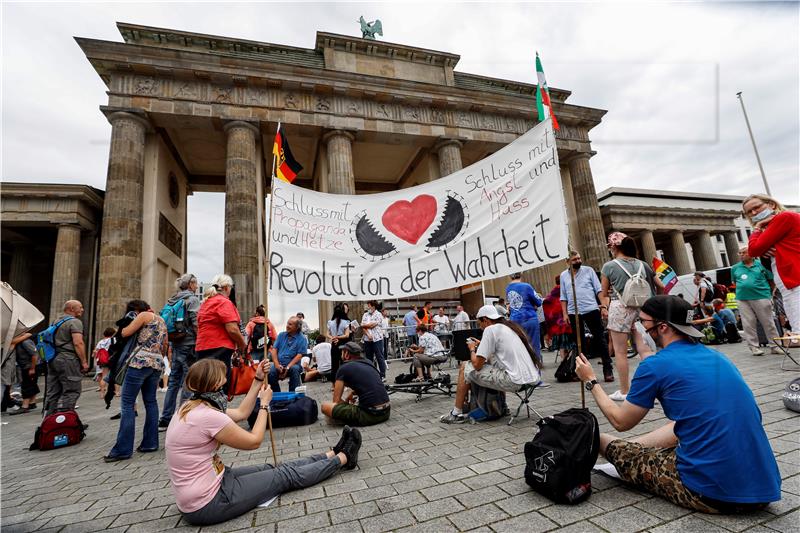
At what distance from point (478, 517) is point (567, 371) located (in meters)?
5.09

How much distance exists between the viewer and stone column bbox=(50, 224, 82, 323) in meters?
17.1

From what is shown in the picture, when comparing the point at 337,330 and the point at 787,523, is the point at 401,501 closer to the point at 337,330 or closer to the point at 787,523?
the point at 787,523

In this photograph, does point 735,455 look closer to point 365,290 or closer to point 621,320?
point 621,320

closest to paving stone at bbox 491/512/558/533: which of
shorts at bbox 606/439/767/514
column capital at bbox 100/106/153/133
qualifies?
shorts at bbox 606/439/767/514

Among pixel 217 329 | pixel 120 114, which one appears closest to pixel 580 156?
pixel 120 114

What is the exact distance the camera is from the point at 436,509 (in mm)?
2377

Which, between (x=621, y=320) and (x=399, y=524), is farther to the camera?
(x=621, y=320)

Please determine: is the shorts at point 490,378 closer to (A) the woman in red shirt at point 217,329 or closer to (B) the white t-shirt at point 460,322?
(A) the woman in red shirt at point 217,329

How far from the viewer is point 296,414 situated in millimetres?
5070

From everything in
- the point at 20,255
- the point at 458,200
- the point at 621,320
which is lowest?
the point at 621,320

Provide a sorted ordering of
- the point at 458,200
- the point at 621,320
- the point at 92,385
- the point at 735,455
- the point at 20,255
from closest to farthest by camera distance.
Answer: the point at 735,455, the point at 621,320, the point at 458,200, the point at 92,385, the point at 20,255

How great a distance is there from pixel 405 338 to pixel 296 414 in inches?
369

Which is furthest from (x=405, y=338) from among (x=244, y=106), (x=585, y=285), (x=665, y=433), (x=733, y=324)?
(x=244, y=106)

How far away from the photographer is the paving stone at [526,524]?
2.07 m
